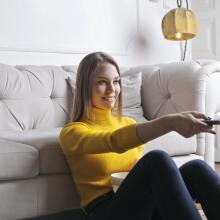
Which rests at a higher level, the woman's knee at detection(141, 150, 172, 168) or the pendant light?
the pendant light

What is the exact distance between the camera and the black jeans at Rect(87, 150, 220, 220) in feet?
3.16

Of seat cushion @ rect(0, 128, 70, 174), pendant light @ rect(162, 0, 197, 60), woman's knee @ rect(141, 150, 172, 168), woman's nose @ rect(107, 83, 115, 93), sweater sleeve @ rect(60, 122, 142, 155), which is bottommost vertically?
seat cushion @ rect(0, 128, 70, 174)

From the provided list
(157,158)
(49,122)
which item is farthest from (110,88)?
(49,122)

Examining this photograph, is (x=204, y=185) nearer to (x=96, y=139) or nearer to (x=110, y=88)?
(x=96, y=139)

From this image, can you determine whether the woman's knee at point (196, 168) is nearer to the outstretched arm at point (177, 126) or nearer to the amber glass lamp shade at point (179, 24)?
the outstretched arm at point (177, 126)

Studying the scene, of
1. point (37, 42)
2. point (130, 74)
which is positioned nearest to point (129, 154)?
point (130, 74)

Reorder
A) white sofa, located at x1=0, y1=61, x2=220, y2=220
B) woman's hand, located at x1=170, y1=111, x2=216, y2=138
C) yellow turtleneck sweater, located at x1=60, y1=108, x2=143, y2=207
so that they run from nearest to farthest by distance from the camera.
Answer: woman's hand, located at x1=170, y1=111, x2=216, y2=138 < yellow turtleneck sweater, located at x1=60, y1=108, x2=143, y2=207 < white sofa, located at x1=0, y1=61, x2=220, y2=220

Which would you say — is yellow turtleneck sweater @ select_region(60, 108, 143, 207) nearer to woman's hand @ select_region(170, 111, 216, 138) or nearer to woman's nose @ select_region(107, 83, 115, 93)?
woman's nose @ select_region(107, 83, 115, 93)

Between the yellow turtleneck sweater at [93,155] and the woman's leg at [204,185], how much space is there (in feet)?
0.54

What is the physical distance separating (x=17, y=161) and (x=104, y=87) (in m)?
0.39

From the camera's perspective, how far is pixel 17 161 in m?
1.39

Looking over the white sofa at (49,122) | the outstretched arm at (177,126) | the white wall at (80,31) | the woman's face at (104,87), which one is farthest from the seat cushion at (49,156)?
the white wall at (80,31)

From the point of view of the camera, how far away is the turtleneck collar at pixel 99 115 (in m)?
1.31

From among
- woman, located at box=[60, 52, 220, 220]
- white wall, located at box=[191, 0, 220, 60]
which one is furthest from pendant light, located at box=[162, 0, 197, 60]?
woman, located at box=[60, 52, 220, 220]
